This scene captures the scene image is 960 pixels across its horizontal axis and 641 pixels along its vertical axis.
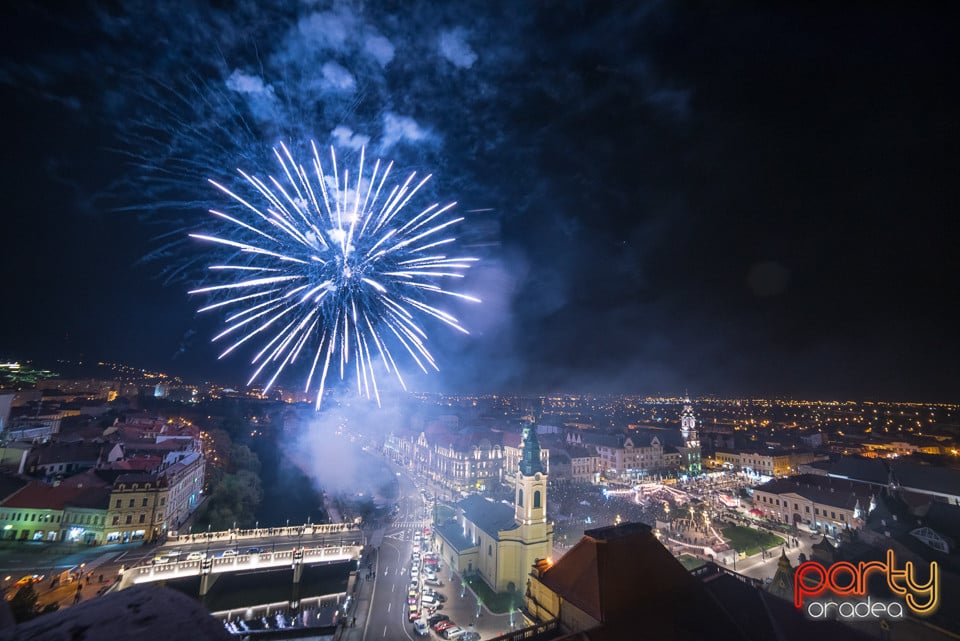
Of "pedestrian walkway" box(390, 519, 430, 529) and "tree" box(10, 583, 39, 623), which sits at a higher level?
"tree" box(10, 583, 39, 623)

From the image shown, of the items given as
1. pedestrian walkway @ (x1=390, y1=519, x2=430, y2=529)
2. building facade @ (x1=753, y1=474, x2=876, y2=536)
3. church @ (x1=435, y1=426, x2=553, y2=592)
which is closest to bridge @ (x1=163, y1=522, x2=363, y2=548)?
pedestrian walkway @ (x1=390, y1=519, x2=430, y2=529)

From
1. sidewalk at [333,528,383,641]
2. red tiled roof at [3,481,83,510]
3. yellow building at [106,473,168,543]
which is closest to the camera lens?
sidewalk at [333,528,383,641]

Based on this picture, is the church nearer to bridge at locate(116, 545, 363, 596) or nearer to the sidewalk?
the sidewalk

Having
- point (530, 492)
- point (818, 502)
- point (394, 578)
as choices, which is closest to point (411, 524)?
point (394, 578)

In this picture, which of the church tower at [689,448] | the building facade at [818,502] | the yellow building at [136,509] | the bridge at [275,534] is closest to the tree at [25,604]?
the bridge at [275,534]

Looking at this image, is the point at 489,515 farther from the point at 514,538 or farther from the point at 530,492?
the point at 530,492

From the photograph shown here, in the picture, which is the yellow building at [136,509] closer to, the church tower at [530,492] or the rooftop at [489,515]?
the rooftop at [489,515]

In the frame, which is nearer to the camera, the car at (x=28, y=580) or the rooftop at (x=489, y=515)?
the car at (x=28, y=580)
